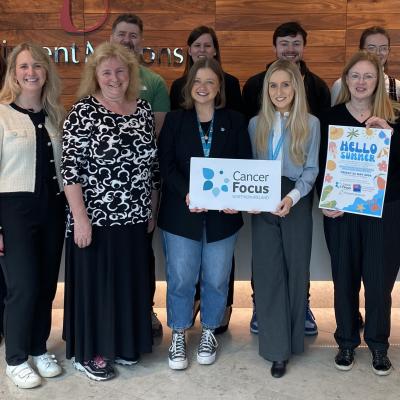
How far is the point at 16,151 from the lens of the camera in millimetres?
2408

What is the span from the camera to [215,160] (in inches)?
97.3

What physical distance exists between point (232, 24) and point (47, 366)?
3901 mm

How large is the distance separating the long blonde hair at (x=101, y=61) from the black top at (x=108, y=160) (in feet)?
0.23

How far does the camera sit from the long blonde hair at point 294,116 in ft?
8.31

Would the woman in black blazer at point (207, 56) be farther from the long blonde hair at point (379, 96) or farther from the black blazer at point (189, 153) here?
the long blonde hair at point (379, 96)

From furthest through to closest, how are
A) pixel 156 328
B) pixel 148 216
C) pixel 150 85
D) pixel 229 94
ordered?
pixel 229 94 → pixel 156 328 → pixel 150 85 → pixel 148 216

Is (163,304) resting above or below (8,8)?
below

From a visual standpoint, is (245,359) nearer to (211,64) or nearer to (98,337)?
(98,337)

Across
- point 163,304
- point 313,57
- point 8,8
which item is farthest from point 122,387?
point 8,8

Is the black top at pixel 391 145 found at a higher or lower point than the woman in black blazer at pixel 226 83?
lower

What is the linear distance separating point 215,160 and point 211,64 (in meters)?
0.47

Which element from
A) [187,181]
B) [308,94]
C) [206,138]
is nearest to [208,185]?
[187,181]

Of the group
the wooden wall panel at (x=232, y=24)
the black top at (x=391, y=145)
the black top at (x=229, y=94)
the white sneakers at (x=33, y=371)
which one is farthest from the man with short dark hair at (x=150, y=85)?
the wooden wall panel at (x=232, y=24)

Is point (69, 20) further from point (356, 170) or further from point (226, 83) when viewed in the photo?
point (356, 170)
